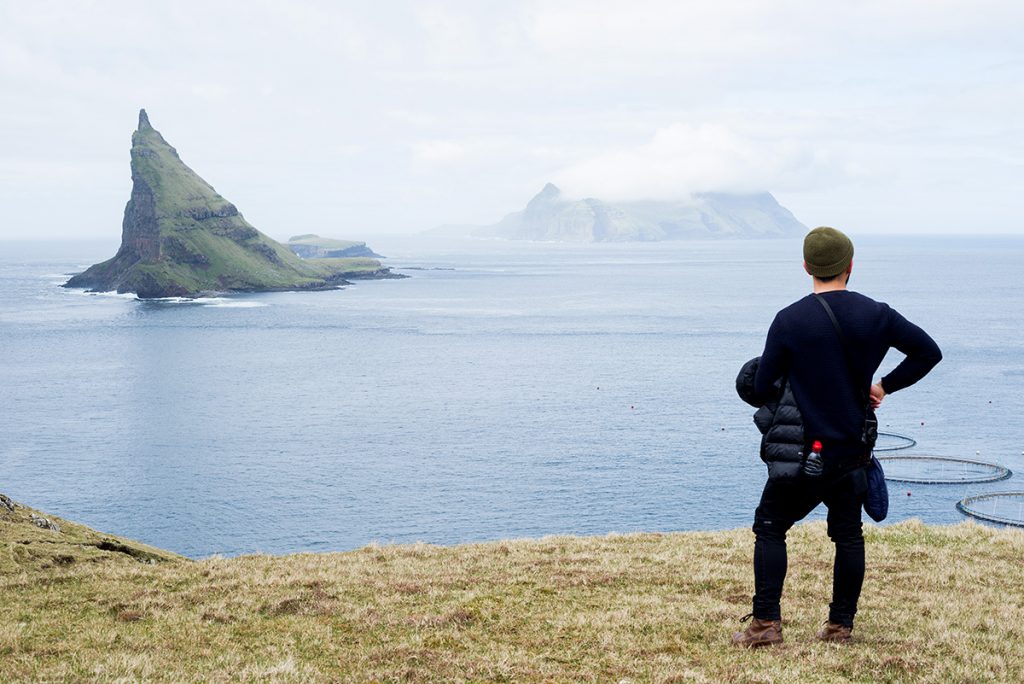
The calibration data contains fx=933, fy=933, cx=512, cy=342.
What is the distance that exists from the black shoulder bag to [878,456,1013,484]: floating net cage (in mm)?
84811

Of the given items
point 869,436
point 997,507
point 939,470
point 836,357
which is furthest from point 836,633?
point 939,470

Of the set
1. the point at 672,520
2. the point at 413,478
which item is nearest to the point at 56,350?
the point at 413,478

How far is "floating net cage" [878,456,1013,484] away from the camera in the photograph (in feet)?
291

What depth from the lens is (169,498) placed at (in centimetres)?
8731

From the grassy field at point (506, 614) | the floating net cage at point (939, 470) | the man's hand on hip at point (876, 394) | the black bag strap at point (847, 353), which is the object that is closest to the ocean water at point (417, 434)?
the floating net cage at point (939, 470)

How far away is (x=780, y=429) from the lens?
9.18 m

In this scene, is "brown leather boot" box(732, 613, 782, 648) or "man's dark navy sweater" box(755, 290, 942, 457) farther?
"brown leather boot" box(732, 613, 782, 648)

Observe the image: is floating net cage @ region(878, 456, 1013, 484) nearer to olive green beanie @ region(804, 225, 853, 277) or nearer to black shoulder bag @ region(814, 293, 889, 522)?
black shoulder bag @ region(814, 293, 889, 522)

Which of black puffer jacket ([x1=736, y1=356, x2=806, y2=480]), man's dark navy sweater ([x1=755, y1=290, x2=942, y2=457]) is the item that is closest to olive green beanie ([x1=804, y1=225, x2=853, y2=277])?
man's dark navy sweater ([x1=755, y1=290, x2=942, y2=457])

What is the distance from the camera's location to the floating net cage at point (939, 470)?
88.7 metres

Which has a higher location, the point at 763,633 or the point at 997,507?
the point at 763,633

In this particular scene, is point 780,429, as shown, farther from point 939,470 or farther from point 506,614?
point 939,470

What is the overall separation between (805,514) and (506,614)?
4661mm

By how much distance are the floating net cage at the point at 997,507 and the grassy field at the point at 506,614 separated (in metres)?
64.5
